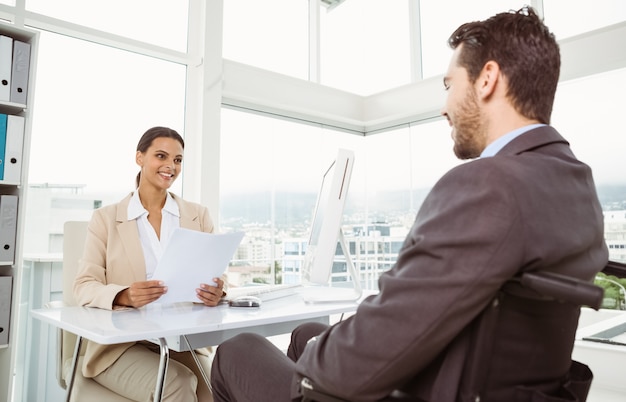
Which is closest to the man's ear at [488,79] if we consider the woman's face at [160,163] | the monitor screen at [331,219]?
the monitor screen at [331,219]

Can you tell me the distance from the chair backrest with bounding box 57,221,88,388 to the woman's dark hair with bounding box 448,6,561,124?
1.62 meters

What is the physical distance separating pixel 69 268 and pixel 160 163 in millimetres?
552

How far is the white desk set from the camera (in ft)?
3.62

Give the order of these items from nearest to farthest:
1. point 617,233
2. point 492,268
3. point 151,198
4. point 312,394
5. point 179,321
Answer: point 492,268, point 312,394, point 179,321, point 151,198, point 617,233

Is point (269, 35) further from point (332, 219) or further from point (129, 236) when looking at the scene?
point (332, 219)

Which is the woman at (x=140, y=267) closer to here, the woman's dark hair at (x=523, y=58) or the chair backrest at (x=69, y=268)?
the chair backrest at (x=69, y=268)

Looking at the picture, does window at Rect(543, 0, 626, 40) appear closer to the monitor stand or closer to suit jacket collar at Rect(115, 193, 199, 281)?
the monitor stand

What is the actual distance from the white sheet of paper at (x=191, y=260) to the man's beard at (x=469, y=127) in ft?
2.45

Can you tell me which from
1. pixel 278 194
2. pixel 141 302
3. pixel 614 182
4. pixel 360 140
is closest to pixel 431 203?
pixel 141 302

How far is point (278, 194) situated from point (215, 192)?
0.97m

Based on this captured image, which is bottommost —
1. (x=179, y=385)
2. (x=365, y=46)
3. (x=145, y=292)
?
(x=179, y=385)

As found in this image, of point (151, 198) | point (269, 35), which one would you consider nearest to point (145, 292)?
point (151, 198)

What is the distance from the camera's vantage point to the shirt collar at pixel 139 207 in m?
1.80

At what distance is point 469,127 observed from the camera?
91cm
